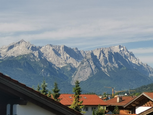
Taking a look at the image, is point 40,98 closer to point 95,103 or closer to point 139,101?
point 139,101

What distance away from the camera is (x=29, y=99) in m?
10.4

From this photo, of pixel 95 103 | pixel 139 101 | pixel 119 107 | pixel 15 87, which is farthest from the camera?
pixel 95 103

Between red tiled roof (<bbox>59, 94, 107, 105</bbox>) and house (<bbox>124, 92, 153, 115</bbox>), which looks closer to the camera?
house (<bbox>124, 92, 153, 115</bbox>)

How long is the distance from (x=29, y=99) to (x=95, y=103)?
97.0 m

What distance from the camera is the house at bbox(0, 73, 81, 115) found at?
10256mm

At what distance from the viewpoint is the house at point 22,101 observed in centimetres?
1026

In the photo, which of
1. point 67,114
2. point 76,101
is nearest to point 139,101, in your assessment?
point 67,114

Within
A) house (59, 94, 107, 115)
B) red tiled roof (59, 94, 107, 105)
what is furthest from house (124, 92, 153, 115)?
red tiled roof (59, 94, 107, 105)

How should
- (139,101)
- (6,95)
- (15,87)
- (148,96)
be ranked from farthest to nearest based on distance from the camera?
1. (139,101)
2. (148,96)
3. (6,95)
4. (15,87)

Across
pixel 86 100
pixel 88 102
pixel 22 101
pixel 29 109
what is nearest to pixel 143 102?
pixel 29 109

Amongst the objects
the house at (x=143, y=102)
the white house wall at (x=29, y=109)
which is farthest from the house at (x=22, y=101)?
the house at (x=143, y=102)

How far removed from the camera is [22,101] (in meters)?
10.4

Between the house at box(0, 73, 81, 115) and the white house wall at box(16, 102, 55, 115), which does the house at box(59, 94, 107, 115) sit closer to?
the house at box(0, 73, 81, 115)

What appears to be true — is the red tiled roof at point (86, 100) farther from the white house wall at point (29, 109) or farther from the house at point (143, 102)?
the white house wall at point (29, 109)
